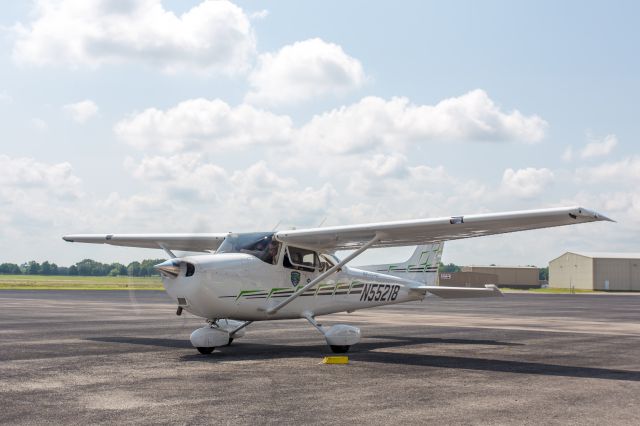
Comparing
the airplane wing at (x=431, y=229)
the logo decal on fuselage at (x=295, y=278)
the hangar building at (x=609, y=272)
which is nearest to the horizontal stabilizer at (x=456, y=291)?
the airplane wing at (x=431, y=229)

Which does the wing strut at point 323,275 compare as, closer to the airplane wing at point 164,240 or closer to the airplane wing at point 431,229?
the airplane wing at point 431,229

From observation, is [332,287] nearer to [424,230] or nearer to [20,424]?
[424,230]

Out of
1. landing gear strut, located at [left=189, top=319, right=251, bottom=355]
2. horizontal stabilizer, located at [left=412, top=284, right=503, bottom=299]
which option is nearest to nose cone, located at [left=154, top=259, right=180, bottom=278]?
landing gear strut, located at [left=189, top=319, right=251, bottom=355]

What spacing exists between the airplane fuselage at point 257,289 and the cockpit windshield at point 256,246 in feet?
0.55

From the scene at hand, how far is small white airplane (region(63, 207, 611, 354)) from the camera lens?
12.9 metres

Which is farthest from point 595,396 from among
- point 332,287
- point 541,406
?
point 332,287

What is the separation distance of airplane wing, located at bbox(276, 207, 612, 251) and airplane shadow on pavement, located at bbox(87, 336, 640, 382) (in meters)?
2.21

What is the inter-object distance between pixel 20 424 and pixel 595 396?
21.8 feet

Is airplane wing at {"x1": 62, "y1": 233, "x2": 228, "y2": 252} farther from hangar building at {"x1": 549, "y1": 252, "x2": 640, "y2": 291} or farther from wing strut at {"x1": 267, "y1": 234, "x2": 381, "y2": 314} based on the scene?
hangar building at {"x1": 549, "y1": 252, "x2": 640, "y2": 291}

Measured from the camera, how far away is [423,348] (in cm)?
1525

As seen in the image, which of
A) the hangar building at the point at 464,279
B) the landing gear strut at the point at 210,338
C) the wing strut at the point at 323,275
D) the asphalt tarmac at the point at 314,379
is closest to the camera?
Answer: the asphalt tarmac at the point at 314,379

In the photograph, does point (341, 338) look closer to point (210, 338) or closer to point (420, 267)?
point (210, 338)

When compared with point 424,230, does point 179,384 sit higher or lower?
lower

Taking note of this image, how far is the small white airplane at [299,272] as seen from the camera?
12.9 metres
